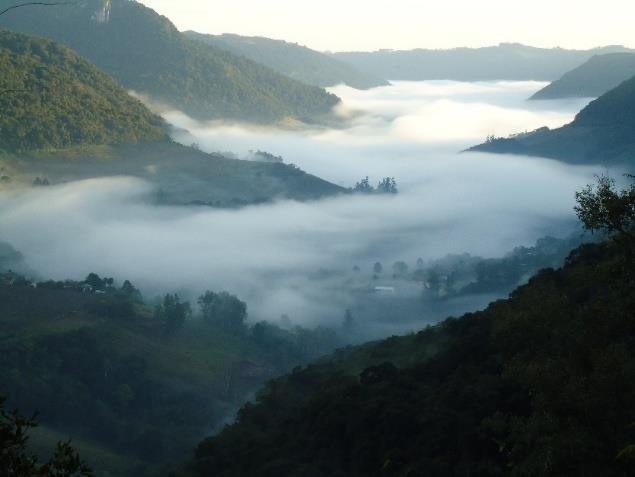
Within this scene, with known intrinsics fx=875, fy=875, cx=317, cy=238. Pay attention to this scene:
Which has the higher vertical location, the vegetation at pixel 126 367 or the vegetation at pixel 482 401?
the vegetation at pixel 482 401

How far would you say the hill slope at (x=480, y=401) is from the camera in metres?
28.8

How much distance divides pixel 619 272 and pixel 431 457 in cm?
2507

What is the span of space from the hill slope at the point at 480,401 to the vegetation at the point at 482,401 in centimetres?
8

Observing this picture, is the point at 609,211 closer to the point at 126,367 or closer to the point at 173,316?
the point at 126,367

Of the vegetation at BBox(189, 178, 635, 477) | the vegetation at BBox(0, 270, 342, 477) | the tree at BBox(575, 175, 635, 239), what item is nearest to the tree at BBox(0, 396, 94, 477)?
the vegetation at BBox(189, 178, 635, 477)

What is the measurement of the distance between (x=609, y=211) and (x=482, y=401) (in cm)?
2516

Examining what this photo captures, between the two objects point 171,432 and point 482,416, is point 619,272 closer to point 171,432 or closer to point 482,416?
point 482,416

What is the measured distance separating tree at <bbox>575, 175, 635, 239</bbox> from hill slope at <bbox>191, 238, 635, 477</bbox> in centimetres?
123

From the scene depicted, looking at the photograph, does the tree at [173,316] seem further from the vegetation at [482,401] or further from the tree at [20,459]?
the tree at [20,459]

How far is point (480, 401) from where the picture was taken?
5416 centimetres

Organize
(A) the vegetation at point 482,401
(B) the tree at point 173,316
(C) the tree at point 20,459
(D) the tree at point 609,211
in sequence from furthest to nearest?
(B) the tree at point 173,316, (D) the tree at point 609,211, (A) the vegetation at point 482,401, (C) the tree at point 20,459

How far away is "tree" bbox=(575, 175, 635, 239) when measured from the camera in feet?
102

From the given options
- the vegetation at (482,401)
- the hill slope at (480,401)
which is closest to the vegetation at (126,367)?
the vegetation at (482,401)

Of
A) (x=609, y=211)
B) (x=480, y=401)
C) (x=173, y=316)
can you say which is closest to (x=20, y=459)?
(x=609, y=211)
